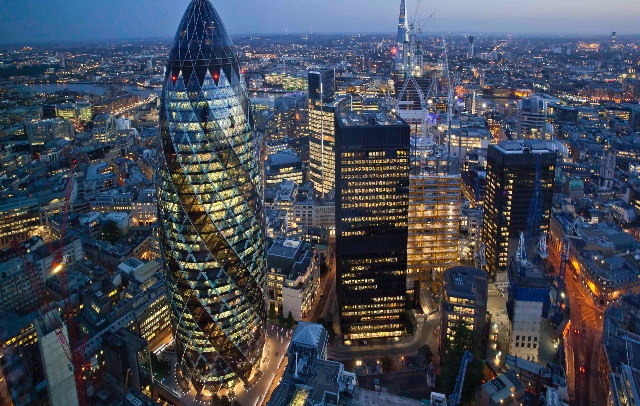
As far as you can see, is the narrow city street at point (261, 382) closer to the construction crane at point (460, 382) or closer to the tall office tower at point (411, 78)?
the construction crane at point (460, 382)

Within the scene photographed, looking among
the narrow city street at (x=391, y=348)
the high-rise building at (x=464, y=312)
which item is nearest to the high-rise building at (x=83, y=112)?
the narrow city street at (x=391, y=348)

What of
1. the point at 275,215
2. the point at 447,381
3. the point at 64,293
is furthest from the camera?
the point at 275,215

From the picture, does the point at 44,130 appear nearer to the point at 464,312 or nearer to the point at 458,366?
the point at 464,312

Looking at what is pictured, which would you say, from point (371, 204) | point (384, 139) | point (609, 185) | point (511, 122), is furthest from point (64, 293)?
point (511, 122)

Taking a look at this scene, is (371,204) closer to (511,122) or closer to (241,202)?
(241,202)

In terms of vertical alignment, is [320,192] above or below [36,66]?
below

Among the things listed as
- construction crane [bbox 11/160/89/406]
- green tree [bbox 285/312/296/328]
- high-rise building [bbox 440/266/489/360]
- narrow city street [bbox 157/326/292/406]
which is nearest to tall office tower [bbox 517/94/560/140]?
high-rise building [bbox 440/266/489/360]

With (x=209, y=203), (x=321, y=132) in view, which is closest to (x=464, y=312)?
(x=209, y=203)
